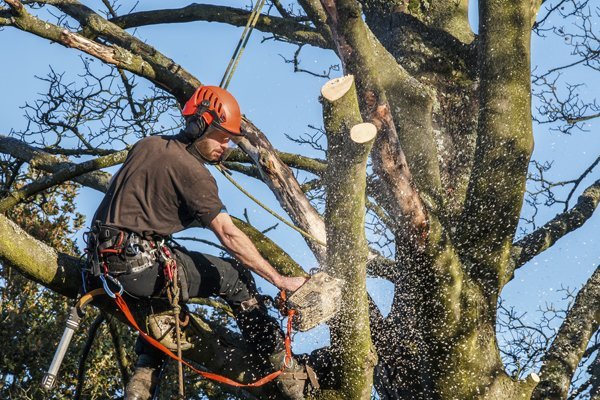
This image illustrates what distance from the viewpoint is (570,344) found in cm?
577

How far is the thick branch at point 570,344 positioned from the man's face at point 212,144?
2.41m

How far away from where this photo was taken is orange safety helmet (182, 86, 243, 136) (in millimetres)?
5023

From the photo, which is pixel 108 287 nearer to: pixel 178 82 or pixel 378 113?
pixel 378 113

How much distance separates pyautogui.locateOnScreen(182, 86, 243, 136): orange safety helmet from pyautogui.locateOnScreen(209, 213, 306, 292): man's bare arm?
0.54 m

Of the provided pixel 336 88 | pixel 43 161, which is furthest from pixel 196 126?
pixel 43 161

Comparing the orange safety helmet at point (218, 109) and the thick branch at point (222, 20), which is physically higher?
the thick branch at point (222, 20)

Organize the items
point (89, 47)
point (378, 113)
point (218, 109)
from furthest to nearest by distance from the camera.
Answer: point (89, 47) < point (378, 113) < point (218, 109)

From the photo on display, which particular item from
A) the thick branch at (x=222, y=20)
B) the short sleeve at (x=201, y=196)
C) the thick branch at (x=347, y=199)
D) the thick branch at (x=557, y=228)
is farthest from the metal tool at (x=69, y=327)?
the thick branch at (x=222, y=20)

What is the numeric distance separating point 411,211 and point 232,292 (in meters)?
1.08

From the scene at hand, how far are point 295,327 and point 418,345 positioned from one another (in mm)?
811

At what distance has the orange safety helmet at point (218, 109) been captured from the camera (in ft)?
16.5

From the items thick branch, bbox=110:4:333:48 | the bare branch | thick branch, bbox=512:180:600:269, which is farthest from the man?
thick branch, bbox=110:4:333:48

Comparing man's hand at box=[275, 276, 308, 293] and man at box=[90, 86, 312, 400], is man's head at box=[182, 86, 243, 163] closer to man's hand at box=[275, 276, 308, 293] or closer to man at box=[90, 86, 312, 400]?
man at box=[90, 86, 312, 400]

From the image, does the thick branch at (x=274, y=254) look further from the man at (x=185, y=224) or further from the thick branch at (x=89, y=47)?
the thick branch at (x=89, y=47)
